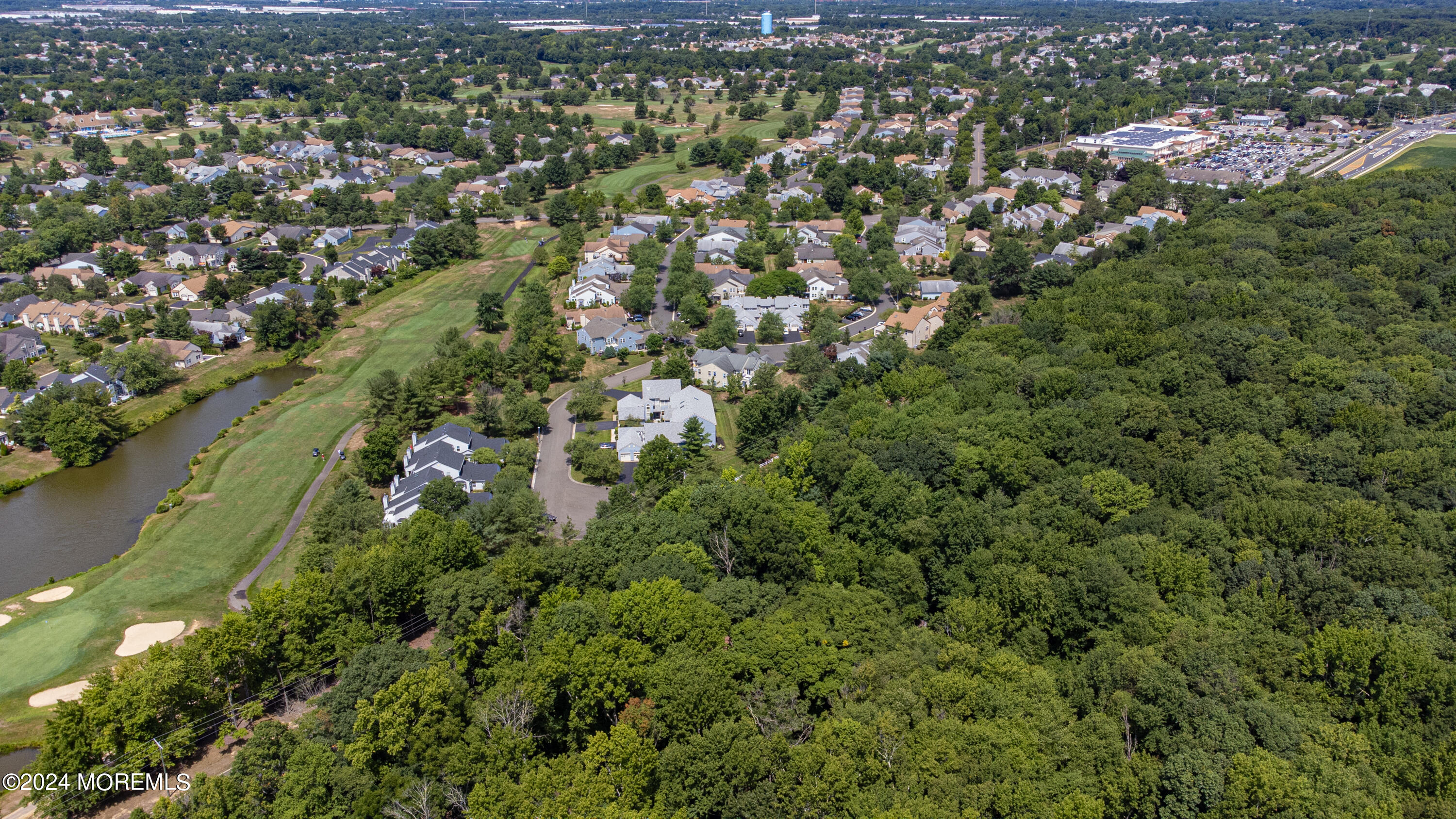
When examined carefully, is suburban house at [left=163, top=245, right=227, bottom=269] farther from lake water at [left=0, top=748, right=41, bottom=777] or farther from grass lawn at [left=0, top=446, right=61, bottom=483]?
lake water at [left=0, top=748, right=41, bottom=777]

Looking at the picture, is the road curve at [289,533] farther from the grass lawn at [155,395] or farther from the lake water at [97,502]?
the grass lawn at [155,395]

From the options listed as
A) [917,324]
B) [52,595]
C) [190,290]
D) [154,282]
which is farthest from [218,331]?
[917,324]

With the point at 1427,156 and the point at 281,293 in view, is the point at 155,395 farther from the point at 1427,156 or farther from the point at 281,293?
the point at 1427,156

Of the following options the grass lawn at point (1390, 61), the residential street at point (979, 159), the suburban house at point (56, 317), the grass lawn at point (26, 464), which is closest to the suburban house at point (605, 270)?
the suburban house at point (56, 317)

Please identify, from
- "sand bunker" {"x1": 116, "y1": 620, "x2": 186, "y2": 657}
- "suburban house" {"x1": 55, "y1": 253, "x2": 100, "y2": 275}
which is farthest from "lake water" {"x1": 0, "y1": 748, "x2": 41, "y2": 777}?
"suburban house" {"x1": 55, "y1": 253, "x2": 100, "y2": 275}

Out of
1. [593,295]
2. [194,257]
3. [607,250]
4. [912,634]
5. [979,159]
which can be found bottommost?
[912,634]

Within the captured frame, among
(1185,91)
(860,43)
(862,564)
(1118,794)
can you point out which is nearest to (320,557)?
(862,564)
